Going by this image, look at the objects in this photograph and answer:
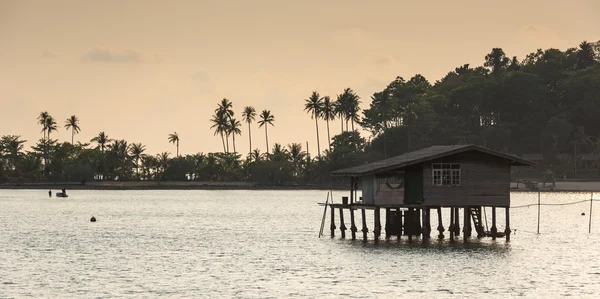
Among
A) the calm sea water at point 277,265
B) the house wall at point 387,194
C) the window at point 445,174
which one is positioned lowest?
the calm sea water at point 277,265

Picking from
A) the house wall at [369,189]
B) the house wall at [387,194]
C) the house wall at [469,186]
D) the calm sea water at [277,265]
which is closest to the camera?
the calm sea water at [277,265]

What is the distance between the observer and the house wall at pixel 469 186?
233ft

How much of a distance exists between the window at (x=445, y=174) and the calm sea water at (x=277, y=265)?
457 cm

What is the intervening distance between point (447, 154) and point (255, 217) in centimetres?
6076

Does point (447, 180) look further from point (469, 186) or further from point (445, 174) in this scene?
point (469, 186)

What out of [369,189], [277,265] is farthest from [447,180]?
[277,265]

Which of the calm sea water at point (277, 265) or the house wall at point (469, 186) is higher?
the house wall at point (469, 186)

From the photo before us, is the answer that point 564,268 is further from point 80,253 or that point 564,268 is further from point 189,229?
point 189,229

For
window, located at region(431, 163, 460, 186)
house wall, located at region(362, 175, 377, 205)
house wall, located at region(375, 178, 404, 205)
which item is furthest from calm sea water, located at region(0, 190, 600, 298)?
window, located at region(431, 163, 460, 186)

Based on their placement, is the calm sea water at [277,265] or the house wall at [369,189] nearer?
the calm sea water at [277,265]

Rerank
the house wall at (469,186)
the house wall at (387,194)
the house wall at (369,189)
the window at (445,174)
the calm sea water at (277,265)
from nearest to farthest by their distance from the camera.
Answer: the calm sea water at (277,265), the house wall at (469,186), the window at (445,174), the house wall at (387,194), the house wall at (369,189)

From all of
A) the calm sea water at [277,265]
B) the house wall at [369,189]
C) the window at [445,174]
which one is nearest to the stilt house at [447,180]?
the window at [445,174]

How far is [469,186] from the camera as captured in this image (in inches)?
2803

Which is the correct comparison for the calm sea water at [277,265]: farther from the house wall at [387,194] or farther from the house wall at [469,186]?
the house wall at [469,186]
